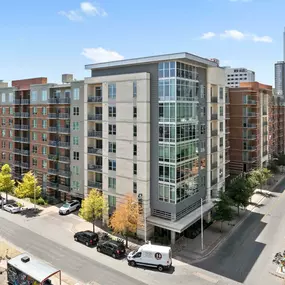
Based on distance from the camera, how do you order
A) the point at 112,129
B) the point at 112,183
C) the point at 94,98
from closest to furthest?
the point at 112,129, the point at 112,183, the point at 94,98

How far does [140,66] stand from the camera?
36750 millimetres

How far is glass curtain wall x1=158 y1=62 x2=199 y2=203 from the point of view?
33.9 metres

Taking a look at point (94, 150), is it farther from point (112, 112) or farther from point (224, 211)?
point (224, 211)

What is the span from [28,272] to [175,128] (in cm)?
2073

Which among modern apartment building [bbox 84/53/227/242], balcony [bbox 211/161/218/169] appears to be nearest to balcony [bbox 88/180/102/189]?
modern apartment building [bbox 84/53/227/242]

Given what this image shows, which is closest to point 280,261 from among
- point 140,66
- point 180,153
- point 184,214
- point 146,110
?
point 184,214

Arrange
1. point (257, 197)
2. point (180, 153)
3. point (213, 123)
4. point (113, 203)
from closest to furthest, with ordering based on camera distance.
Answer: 1. point (180, 153)
2. point (113, 203)
3. point (213, 123)
4. point (257, 197)

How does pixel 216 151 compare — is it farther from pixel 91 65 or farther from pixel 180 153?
pixel 91 65

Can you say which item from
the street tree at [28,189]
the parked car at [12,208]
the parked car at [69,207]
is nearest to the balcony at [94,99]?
the parked car at [69,207]

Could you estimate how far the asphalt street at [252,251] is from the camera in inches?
1114

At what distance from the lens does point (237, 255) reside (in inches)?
1271

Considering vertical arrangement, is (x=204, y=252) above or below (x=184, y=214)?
below

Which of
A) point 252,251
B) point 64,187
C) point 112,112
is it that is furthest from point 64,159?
point 252,251

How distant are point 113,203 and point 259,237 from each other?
19353 millimetres
